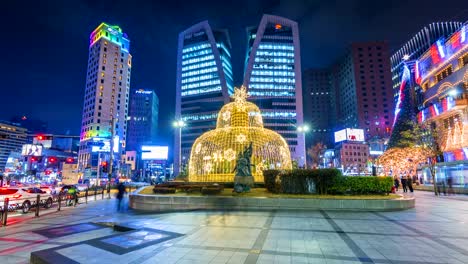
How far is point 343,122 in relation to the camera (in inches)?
5546

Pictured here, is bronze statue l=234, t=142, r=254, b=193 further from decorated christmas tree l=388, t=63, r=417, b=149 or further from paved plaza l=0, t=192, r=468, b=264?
decorated christmas tree l=388, t=63, r=417, b=149

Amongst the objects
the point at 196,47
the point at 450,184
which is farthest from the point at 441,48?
the point at 196,47

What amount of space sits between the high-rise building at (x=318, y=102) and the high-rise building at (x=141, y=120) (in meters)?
108

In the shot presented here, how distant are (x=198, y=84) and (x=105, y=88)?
45.2 m

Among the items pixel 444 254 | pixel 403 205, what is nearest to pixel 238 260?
pixel 444 254

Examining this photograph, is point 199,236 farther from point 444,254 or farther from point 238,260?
point 444,254

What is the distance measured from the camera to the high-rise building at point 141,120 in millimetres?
170625

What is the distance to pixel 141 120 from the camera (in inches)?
6855

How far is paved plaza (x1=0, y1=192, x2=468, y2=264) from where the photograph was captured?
20.2ft

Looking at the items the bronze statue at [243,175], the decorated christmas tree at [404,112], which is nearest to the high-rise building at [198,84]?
the decorated christmas tree at [404,112]

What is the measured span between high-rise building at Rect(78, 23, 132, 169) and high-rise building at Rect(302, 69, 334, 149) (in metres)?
109

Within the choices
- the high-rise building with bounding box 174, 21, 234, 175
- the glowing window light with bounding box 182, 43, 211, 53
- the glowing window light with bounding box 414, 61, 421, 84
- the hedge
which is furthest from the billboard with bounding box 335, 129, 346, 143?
the hedge

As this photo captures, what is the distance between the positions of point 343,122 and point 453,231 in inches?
5635

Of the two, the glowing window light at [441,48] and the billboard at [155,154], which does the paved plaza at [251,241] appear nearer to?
the glowing window light at [441,48]
